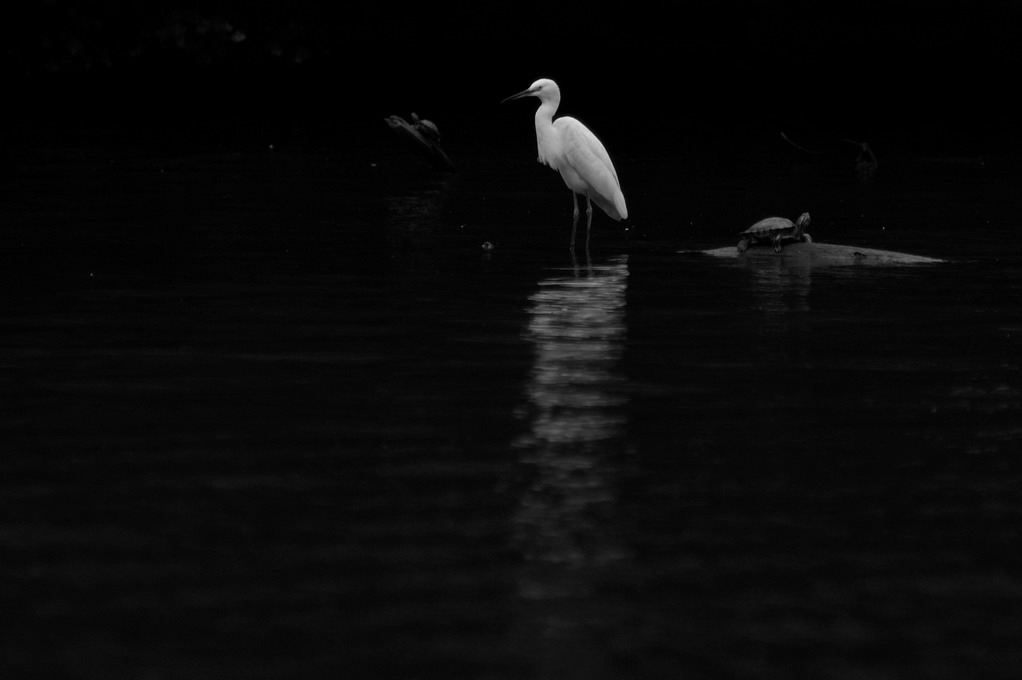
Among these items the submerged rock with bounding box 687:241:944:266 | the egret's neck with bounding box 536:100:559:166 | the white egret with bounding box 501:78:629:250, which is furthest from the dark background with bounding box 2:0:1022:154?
the submerged rock with bounding box 687:241:944:266

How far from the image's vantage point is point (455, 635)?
6031mm

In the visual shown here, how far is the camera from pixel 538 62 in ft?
165

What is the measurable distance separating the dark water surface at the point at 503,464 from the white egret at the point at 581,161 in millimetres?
1428

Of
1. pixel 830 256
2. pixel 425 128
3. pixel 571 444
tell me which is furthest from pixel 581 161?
pixel 571 444

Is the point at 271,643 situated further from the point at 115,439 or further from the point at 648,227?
the point at 648,227

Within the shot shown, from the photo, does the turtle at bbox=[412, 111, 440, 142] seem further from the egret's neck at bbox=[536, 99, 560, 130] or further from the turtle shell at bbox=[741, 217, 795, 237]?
the turtle shell at bbox=[741, 217, 795, 237]

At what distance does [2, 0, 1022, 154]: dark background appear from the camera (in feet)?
140

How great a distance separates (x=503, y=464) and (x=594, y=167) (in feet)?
35.9

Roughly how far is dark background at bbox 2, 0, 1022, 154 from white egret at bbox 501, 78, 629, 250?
21816mm

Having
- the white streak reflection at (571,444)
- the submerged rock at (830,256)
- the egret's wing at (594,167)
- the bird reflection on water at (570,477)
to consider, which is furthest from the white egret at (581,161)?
the bird reflection on water at (570,477)

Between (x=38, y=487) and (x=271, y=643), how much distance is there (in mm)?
2398

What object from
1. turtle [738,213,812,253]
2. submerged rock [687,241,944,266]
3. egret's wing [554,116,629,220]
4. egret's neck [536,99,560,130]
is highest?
egret's neck [536,99,560,130]

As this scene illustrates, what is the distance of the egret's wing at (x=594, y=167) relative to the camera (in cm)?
1911

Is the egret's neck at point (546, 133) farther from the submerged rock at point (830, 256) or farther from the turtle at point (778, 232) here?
the turtle at point (778, 232)
